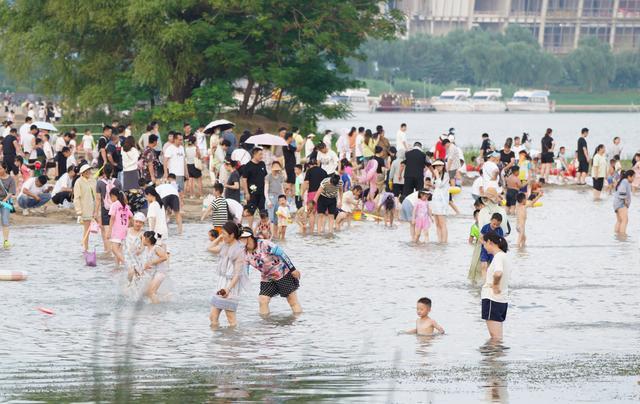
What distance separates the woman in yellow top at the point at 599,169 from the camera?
35.5m

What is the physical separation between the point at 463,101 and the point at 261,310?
479ft

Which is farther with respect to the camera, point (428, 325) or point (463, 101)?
point (463, 101)

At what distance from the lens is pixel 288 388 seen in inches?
487

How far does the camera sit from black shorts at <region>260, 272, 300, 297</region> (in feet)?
54.2

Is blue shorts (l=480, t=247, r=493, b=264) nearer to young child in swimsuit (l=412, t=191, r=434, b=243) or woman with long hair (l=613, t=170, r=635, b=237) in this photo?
young child in swimsuit (l=412, t=191, r=434, b=243)

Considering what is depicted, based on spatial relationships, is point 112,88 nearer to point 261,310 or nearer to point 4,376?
point 261,310

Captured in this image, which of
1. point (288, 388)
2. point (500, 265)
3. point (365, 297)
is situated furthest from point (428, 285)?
point (288, 388)

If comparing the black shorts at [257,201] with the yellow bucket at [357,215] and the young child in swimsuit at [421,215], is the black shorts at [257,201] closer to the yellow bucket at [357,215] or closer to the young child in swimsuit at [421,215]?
the young child in swimsuit at [421,215]

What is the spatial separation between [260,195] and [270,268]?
24.3 feet

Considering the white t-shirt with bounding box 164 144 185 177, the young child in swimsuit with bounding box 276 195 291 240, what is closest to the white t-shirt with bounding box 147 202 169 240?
the young child in swimsuit with bounding box 276 195 291 240

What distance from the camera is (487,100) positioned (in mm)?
160625

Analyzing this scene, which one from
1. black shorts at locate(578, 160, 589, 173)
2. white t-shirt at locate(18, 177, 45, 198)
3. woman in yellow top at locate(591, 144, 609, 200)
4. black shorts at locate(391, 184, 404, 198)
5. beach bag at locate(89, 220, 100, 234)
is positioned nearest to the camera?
beach bag at locate(89, 220, 100, 234)

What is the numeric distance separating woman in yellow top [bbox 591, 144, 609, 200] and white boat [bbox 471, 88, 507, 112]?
124964 mm

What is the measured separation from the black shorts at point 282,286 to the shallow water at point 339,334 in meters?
0.34
